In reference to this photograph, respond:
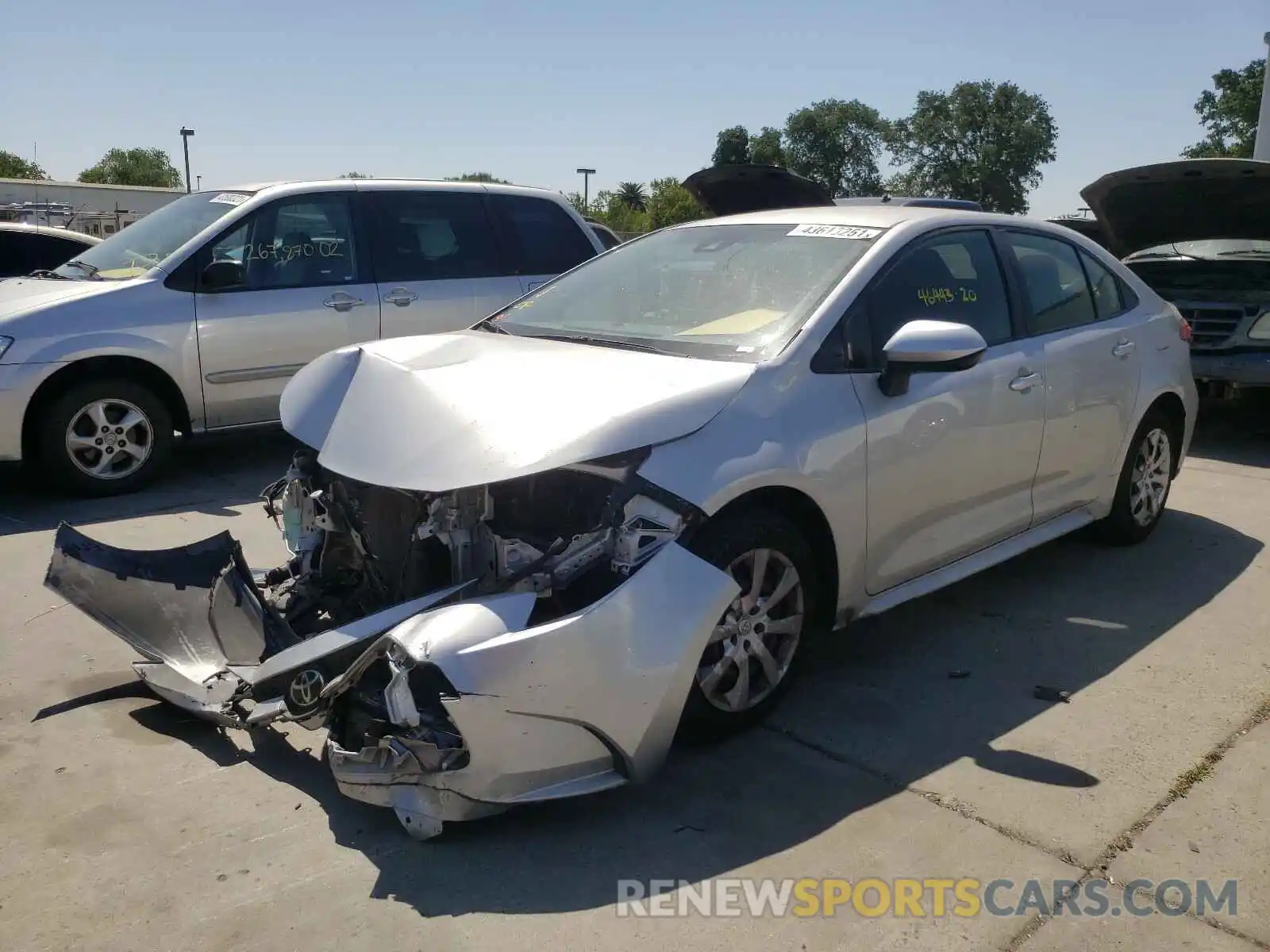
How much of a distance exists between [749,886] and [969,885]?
1.88 ft

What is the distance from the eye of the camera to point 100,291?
21.3 ft

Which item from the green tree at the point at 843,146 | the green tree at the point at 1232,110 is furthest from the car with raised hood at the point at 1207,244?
the green tree at the point at 843,146

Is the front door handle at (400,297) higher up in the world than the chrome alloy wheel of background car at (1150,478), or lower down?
A: higher up

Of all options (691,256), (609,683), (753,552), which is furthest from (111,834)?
(691,256)

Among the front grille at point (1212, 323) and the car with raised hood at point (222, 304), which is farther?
the front grille at point (1212, 323)

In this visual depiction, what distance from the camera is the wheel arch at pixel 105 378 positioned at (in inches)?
249

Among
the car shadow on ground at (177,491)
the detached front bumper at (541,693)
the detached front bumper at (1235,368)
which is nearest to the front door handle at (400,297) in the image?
the car shadow on ground at (177,491)

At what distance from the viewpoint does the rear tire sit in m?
6.33

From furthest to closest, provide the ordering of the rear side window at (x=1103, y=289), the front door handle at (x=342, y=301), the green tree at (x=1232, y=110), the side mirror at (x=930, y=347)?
the green tree at (x=1232, y=110)
the front door handle at (x=342, y=301)
the rear side window at (x=1103, y=289)
the side mirror at (x=930, y=347)

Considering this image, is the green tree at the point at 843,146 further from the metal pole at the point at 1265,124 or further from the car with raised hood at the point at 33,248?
the car with raised hood at the point at 33,248

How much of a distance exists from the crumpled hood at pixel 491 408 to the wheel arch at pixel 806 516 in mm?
304

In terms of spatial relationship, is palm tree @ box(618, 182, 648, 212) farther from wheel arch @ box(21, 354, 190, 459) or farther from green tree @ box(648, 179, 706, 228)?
wheel arch @ box(21, 354, 190, 459)

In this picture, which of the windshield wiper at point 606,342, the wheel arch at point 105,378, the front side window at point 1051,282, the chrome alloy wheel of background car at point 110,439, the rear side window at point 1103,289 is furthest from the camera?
the chrome alloy wheel of background car at point 110,439

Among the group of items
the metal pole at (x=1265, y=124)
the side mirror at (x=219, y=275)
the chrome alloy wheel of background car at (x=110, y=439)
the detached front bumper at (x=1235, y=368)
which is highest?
the metal pole at (x=1265, y=124)
